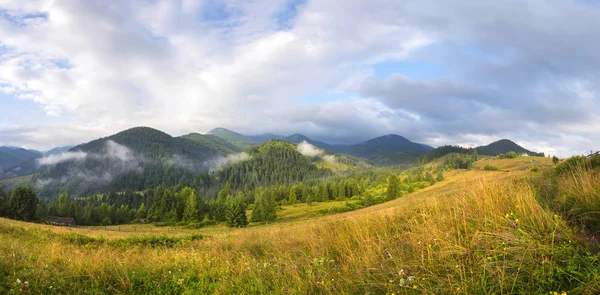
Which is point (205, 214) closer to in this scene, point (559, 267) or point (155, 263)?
point (155, 263)

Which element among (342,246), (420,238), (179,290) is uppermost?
(420,238)

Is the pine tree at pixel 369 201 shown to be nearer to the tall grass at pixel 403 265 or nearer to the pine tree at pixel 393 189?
the pine tree at pixel 393 189

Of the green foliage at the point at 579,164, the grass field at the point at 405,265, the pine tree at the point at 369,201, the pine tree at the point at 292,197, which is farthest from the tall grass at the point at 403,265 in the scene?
the pine tree at the point at 292,197

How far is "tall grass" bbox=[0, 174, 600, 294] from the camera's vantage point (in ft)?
12.4

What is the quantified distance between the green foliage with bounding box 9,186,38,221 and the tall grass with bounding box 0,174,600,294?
86768 mm

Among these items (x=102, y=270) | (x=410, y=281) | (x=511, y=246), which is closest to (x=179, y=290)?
(x=102, y=270)

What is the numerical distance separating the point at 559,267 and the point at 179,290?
688 centimetres

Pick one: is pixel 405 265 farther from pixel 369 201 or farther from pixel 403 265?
pixel 369 201

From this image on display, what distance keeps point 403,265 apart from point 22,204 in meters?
97.6

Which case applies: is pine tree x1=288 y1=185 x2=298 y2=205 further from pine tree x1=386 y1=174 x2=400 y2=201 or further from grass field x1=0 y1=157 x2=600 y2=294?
grass field x1=0 y1=157 x2=600 y2=294

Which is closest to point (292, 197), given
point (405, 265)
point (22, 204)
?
point (22, 204)

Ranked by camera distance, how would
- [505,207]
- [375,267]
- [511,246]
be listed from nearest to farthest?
[511,246]
[375,267]
[505,207]

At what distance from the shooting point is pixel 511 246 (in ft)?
14.6

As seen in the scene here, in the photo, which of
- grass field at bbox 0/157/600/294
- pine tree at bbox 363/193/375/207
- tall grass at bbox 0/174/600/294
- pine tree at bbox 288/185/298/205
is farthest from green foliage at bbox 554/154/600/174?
pine tree at bbox 288/185/298/205
